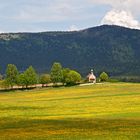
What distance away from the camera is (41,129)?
57.9 m

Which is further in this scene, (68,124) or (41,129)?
(68,124)

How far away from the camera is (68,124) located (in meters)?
63.1

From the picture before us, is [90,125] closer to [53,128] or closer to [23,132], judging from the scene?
[53,128]

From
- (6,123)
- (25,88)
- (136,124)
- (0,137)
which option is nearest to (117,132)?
(136,124)

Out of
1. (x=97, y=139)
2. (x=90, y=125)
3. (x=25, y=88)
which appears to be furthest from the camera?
(x=25, y=88)

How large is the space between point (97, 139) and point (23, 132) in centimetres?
1007

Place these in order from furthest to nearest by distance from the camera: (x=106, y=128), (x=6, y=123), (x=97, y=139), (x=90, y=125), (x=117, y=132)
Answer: (x=6, y=123) → (x=90, y=125) → (x=106, y=128) → (x=117, y=132) → (x=97, y=139)

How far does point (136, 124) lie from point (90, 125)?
5516 millimetres

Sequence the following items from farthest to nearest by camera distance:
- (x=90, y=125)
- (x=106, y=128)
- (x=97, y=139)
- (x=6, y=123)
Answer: (x=6, y=123) < (x=90, y=125) < (x=106, y=128) < (x=97, y=139)

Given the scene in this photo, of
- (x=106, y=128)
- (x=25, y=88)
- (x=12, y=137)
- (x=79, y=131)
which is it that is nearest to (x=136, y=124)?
(x=106, y=128)

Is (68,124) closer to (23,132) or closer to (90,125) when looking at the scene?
(90,125)

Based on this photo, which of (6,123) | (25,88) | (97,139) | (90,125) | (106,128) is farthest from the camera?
(25,88)

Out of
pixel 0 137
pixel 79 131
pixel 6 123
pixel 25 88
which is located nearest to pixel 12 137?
pixel 0 137

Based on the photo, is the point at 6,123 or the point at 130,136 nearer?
the point at 130,136
